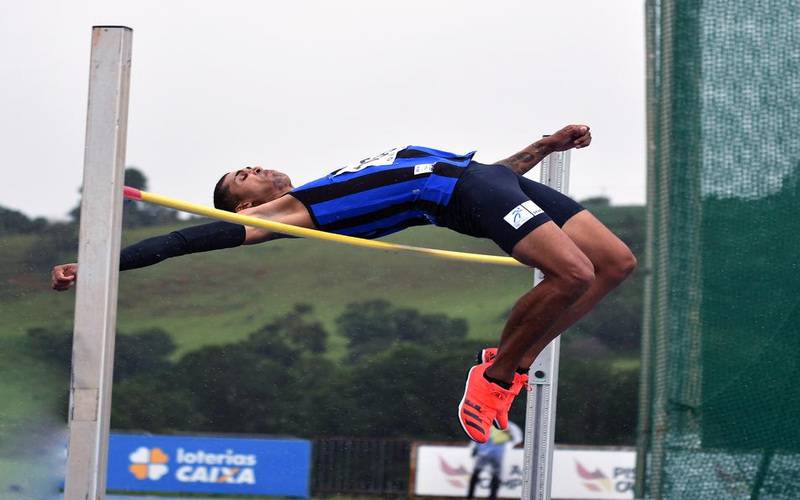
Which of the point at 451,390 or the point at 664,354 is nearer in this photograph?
the point at 664,354

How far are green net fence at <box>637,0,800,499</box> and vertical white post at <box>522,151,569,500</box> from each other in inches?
51.8

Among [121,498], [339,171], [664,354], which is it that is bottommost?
[121,498]

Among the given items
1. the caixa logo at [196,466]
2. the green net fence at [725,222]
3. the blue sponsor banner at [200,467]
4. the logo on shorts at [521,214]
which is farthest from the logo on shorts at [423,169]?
the caixa logo at [196,466]

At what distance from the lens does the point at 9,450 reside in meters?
7.17

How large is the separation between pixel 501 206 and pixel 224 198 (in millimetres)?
1090

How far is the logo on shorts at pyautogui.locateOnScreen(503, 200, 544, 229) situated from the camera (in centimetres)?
325

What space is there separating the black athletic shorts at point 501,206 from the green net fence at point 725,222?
5.33 feet

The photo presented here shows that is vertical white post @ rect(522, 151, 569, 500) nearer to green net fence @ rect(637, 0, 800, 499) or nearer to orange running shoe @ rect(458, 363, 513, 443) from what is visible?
orange running shoe @ rect(458, 363, 513, 443)

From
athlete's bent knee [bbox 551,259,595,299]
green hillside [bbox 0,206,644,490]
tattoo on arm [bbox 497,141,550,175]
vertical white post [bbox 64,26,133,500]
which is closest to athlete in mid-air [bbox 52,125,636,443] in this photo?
athlete's bent knee [bbox 551,259,595,299]

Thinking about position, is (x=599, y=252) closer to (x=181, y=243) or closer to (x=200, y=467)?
(x=181, y=243)

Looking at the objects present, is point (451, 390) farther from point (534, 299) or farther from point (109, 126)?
point (109, 126)

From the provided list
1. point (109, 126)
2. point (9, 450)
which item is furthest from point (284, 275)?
point (109, 126)

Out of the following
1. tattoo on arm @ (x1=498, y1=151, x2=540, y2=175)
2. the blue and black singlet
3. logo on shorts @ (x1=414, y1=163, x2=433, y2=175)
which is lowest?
the blue and black singlet

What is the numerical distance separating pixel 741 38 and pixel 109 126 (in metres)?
3.43
